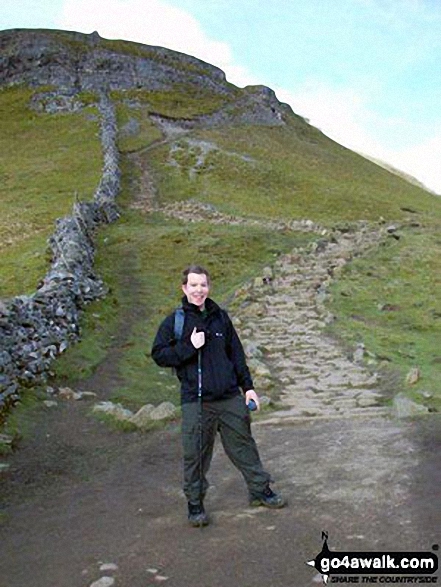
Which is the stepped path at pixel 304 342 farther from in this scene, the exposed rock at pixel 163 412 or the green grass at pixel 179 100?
the green grass at pixel 179 100

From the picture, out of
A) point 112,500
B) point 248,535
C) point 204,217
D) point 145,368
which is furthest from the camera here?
point 204,217

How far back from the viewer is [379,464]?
1011 cm

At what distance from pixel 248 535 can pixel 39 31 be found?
11208cm

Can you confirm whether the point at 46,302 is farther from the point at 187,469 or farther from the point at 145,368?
the point at 187,469

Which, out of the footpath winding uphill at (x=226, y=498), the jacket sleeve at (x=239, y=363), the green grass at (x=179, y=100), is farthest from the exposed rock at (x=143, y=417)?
the green grass at (x=179, y=100)

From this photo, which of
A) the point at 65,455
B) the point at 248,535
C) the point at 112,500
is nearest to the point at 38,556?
the point at 112,500

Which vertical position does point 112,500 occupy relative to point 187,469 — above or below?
below

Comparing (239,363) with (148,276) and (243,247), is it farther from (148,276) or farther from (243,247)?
(243,247)

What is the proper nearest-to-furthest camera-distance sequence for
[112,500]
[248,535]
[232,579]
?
[232,579] < [248,535] < [112,500]

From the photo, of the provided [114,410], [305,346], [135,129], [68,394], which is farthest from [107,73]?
[114,410]

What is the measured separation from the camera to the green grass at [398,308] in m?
18.4

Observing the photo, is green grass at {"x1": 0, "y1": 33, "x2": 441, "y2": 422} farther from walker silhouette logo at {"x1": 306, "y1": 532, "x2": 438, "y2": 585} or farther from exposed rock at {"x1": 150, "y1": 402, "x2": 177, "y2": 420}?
walker silhouette logo at {"x1": 306, "y1": 532, "x2": 438, "y2": 585}

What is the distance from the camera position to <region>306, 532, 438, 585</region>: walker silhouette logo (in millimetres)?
6797

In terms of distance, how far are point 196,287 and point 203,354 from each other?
0.91m
